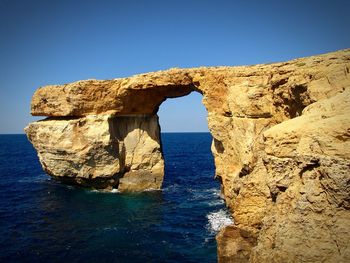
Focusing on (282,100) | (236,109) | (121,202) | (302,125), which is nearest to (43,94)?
(121,202)

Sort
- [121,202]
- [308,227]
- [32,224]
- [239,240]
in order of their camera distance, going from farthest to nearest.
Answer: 1. [121,202]
2. [32,224]
3. [239,240]
4. [308,227]

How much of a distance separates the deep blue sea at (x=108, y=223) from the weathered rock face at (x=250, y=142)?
3.15 m

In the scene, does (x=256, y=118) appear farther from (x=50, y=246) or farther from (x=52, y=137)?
(x=52, y=137)

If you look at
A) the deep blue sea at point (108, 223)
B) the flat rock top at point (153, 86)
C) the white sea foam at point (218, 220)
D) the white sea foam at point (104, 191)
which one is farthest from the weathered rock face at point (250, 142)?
the deep blue sea at point (108, 223)

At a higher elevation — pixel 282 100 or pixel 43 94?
pixel 43 94

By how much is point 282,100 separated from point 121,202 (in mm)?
18449

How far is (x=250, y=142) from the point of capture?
62.7ft

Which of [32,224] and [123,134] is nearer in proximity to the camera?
[32,224]

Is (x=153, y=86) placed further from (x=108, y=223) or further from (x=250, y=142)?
(x=250, y=142)

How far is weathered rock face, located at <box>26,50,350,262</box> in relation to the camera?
8109 mm

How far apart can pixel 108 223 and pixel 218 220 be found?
852cm

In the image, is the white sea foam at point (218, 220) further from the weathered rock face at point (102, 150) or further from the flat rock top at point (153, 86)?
the weathered rock face at point (102, 150)

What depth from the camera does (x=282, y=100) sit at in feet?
58.4

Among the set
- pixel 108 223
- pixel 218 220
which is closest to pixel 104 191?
pixel 108 223
